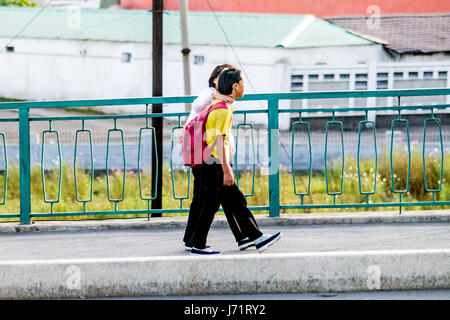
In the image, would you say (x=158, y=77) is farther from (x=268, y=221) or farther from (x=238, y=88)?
(x=238, y=88)

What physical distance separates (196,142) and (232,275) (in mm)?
1101

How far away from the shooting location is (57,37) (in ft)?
93.8

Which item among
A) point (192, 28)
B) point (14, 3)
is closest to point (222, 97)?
point (192, 28)

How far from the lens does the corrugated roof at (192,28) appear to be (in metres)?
25.6

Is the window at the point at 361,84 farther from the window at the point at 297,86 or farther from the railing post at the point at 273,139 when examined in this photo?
the railing post at the point at 273,139

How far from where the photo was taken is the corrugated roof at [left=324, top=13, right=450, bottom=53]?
2597 centimetres

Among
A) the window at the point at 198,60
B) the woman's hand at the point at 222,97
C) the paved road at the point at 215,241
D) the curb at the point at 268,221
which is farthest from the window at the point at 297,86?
the woman's hand at the point at 222,97

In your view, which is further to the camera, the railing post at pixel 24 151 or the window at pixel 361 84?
the window at pixel 361 84

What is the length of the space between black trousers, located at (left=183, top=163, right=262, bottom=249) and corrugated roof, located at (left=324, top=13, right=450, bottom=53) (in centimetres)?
2064

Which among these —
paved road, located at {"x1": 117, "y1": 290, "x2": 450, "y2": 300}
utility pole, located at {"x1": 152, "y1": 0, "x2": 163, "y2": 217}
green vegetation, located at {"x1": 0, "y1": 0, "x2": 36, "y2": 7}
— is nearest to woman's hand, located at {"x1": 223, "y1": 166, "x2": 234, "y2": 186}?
paved road, located at {"x1": 117, "y1": 290, "x2": 450, "y2": 300}

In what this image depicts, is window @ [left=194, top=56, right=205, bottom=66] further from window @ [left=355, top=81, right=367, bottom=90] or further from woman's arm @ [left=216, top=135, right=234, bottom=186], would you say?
woman's arm @ [left=216, top=135, right=234, bottom=186]

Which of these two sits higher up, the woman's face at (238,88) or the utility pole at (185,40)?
the utility pole at (185,40)

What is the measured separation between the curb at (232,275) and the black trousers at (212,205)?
29.8 inches
